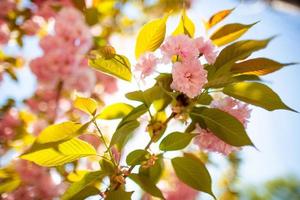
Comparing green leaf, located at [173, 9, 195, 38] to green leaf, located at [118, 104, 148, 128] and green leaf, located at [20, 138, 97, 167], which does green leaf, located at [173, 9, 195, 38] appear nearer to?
green leaf, located at [118, 104, 148, 128]

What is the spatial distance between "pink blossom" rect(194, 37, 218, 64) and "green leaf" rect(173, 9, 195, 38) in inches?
1.6

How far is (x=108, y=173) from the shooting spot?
724 millimetres

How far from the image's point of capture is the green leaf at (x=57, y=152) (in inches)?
26.3

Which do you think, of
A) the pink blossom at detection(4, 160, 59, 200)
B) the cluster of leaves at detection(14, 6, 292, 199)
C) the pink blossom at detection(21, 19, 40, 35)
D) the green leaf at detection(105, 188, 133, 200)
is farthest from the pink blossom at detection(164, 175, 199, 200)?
the pink blossom at detection(21, 19, 40, 35)

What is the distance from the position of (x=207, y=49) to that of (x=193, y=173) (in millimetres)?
261

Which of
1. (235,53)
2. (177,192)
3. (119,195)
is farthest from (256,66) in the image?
(177,192)

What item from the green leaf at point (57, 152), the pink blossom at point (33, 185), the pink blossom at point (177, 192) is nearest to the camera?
the green leaf at point (57, 152)

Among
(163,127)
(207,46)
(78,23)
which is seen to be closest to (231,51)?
(207,46)

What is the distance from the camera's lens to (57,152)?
69 cm

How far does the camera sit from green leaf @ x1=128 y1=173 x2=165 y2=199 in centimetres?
75

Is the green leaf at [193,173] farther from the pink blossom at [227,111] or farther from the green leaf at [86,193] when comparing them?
the green leaf at [86,193]

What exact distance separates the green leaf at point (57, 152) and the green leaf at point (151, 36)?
23 centimetres

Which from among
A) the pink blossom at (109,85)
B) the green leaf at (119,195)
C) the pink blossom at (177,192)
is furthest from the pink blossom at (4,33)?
the green leaf at (119,195)

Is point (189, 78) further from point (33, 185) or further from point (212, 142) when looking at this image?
point (33, 185)
